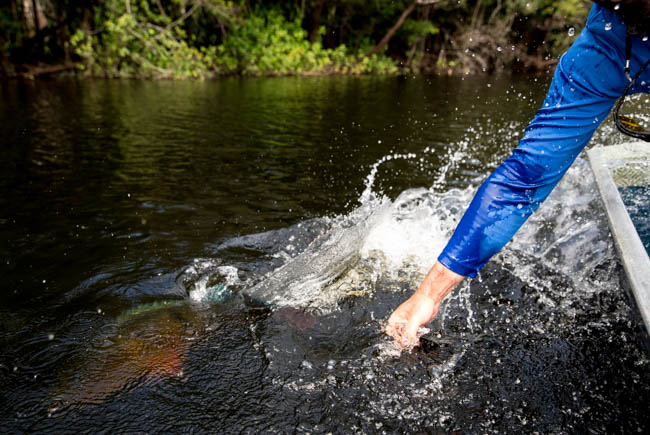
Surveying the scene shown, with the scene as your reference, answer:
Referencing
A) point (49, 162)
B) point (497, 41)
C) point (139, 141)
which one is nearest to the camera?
point (49, 162)

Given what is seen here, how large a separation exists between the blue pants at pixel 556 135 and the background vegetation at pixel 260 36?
6305 mm

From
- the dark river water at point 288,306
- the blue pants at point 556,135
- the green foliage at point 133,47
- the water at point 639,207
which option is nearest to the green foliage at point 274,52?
the green foliage at point 133,47

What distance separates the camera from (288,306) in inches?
120

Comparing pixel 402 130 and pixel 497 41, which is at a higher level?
pixel 497 41

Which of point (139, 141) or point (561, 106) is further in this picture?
point (139, 141)

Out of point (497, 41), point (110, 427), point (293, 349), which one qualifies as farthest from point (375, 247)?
point (497, 41)

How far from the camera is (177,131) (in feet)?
27.9

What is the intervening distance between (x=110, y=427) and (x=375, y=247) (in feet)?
7.91

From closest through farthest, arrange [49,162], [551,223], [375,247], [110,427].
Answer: [110,427]
[375,247]
[551,223]
[49,162]

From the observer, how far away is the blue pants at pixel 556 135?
209 centimetres

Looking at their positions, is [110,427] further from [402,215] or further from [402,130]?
[402,130]

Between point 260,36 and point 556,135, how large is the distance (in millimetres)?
22516

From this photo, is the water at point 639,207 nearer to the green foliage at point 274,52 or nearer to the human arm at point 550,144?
the human arm at point 550,144

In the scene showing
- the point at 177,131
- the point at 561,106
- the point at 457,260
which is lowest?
the point at 177,131
